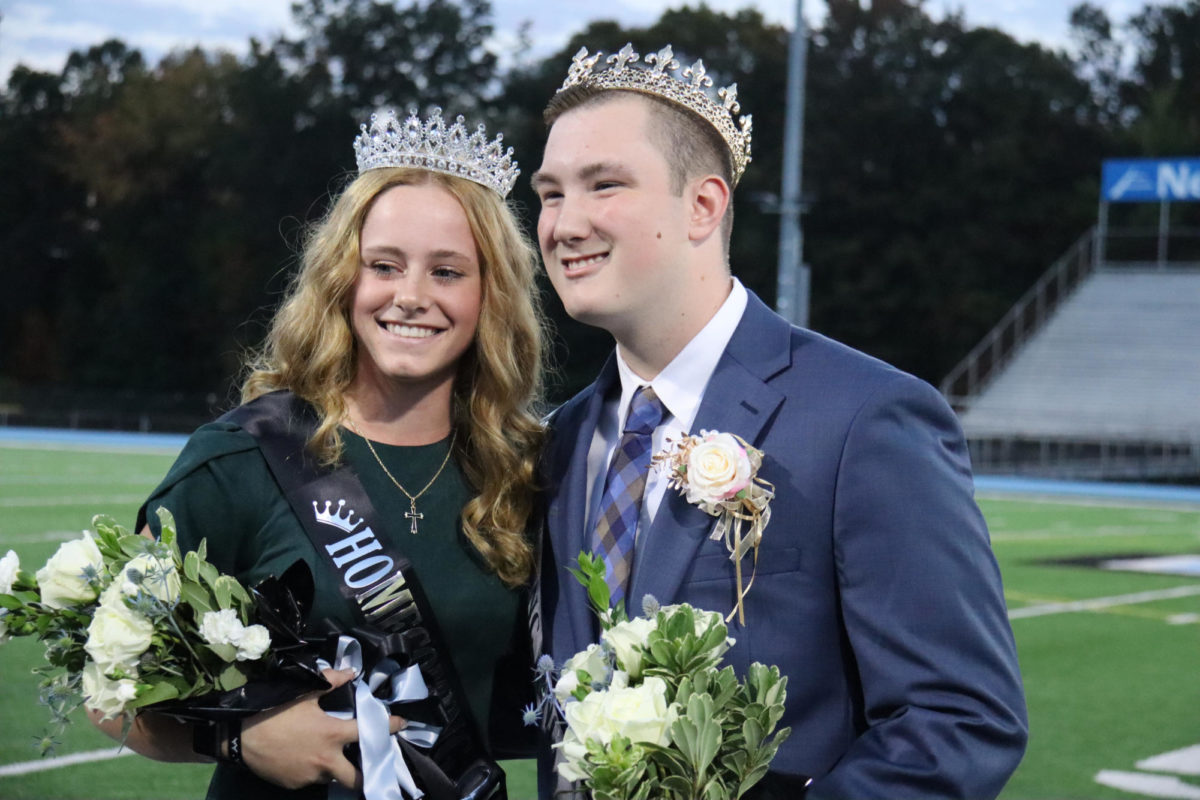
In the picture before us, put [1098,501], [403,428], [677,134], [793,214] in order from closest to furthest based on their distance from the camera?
[677,134]
[403,428]
[793,214]
[1098,501]

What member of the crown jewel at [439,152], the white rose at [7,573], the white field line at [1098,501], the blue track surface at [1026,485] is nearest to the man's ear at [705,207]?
the crown jewel at [439,152]

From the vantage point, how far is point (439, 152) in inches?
136

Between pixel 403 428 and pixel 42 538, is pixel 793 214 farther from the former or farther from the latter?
pixel 403 428

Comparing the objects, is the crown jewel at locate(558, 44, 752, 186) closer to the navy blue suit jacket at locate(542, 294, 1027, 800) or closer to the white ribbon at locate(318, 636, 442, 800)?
the navy blue suit jacket at locate(542, 294, 1027, 800)

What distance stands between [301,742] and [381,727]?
0.15m

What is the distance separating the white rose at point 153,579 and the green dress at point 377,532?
0.49 m

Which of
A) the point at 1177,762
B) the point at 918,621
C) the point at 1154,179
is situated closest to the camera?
the point at 918,621

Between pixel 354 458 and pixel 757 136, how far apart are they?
42.5 metres

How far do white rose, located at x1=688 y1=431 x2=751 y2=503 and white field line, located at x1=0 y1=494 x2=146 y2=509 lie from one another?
576 inches

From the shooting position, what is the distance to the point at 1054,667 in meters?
8.94

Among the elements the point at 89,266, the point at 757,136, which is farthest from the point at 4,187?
the point at 757,136

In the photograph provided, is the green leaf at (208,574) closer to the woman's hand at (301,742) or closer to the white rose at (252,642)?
the white rose at (252,642)

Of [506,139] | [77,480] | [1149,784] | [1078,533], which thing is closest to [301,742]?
[1149,784]

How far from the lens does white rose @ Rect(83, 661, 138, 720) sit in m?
2.38
